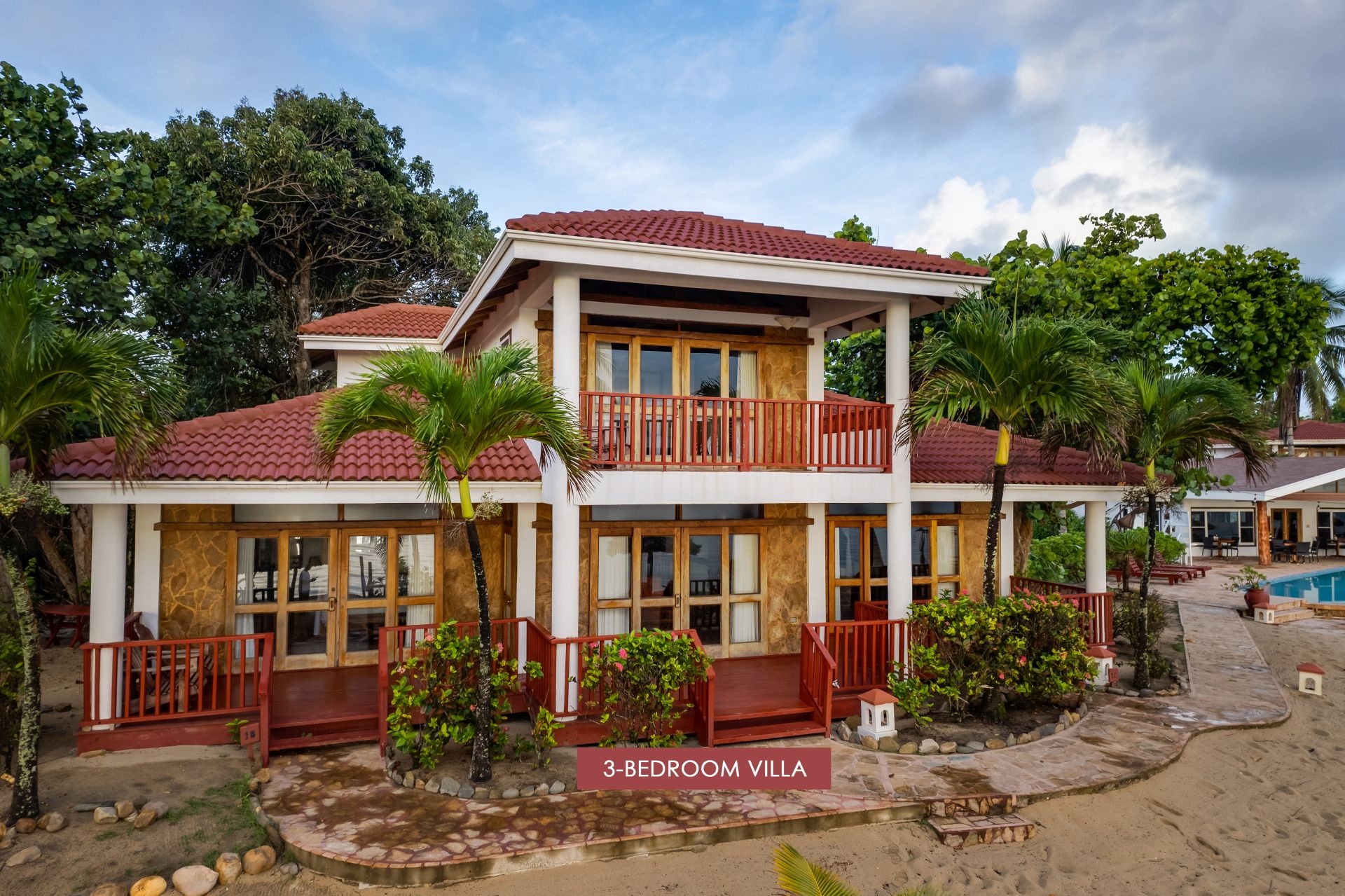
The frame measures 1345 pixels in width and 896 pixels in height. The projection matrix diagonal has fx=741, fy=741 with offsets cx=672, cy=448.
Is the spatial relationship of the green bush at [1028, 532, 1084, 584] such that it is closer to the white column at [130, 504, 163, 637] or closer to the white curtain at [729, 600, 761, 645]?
the white curtain at [729, 600, 761, 645]

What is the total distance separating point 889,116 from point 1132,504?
14289 millimetres

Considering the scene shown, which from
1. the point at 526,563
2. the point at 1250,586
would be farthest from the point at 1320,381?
the point at 526,563

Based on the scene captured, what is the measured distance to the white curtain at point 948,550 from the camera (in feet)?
40.2

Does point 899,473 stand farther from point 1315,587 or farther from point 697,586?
point 1315,587

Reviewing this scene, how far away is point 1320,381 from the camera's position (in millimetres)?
39250

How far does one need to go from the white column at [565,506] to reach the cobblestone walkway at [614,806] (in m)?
1.95

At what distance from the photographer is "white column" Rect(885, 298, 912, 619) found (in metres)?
9.83

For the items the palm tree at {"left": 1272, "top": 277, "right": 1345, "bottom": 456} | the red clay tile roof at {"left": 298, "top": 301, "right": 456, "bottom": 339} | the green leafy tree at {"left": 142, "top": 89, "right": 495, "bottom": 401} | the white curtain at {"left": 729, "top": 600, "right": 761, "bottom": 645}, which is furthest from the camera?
the palm tree at {"left": 1272, "top": 277, "right": 1345, "bottom": 456}

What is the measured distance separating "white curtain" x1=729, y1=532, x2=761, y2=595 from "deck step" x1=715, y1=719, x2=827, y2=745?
105 inches

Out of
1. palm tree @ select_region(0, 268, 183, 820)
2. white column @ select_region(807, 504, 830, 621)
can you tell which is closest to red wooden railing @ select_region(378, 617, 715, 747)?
palm tree @ select_region(0, 268, 183, 820)

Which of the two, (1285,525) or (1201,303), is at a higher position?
(1201,303)

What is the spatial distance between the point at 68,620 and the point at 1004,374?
16.3 meters

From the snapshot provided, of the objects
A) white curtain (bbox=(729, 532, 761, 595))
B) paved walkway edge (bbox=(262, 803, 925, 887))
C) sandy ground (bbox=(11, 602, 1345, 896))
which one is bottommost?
sandy ground (bbox=(11, 602, 1345, 896))

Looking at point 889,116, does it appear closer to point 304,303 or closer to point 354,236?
point 354,236
